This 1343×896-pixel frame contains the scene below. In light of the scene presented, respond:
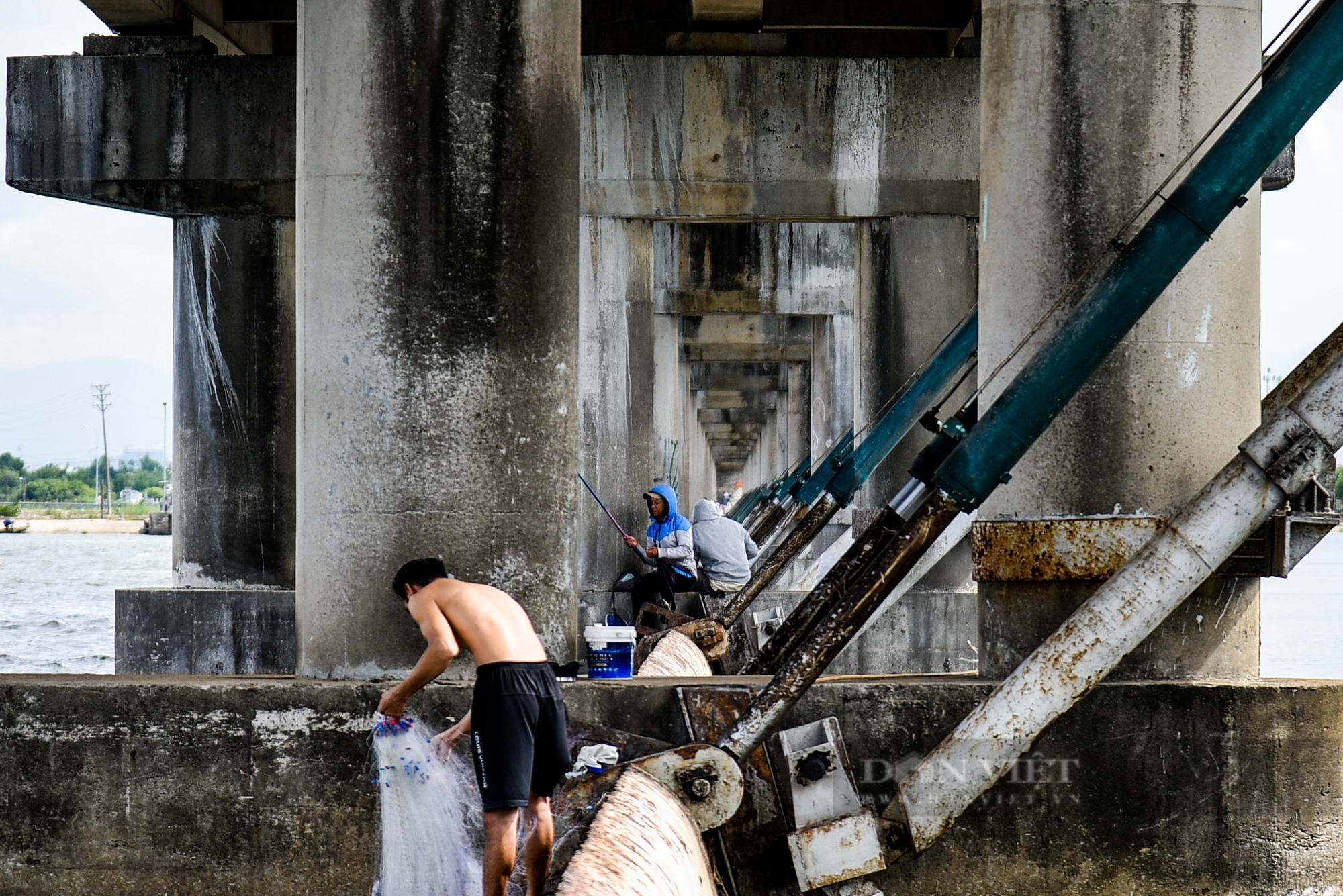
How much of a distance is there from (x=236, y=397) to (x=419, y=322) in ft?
28.7

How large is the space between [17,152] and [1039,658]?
396 inches

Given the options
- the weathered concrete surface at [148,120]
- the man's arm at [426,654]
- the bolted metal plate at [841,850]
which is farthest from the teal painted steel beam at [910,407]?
the man's arm at [426,654]

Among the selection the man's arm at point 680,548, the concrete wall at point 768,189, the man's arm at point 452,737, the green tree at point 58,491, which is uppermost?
the concrete wall at point 768,189

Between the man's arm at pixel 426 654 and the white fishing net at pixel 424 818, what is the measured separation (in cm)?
13

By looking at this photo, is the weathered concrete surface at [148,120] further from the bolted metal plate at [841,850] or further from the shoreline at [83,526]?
the shoreline at [83,526]

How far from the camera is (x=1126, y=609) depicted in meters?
5.61

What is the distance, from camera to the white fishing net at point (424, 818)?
17.9 ft

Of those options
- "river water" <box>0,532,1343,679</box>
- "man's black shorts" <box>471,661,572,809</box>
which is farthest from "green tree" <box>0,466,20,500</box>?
"man's black shorts" <box>471,661,572,809</box>

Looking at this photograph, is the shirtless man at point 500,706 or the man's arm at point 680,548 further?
the man's arm at point 680,548

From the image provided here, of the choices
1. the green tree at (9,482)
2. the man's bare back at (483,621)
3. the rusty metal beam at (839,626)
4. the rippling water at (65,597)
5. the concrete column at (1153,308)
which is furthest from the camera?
the green tree at (9,482)

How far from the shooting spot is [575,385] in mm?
6520

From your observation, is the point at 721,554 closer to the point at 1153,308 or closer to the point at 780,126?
the point at 780,126

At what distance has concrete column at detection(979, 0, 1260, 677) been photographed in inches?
247

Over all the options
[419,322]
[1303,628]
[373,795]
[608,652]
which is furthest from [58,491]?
[373,795]
